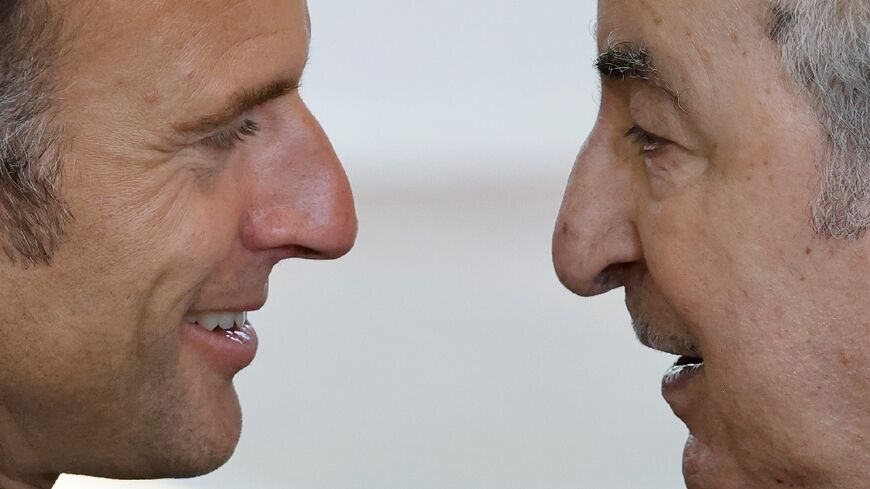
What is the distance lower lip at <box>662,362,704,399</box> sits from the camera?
1.63 m

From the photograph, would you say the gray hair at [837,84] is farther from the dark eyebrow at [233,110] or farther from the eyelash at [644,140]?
the dark eyebrow at [233,110]

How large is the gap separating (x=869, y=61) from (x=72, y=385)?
94cm

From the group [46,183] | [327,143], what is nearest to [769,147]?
[327,143]

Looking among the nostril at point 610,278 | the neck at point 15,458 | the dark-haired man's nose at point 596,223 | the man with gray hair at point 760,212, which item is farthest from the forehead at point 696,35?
the neck at point 15,458

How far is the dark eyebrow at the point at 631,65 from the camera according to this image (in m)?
1.49

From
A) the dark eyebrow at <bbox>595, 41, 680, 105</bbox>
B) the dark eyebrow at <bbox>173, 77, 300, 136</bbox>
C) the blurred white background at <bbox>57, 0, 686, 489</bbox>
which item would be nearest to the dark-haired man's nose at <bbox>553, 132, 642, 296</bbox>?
the dark eyebrow at <bbox>595, 41, 680, 105</bbox>

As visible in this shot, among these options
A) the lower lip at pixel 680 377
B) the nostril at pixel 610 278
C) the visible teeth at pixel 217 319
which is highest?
the visible teeth at pixel 217 319

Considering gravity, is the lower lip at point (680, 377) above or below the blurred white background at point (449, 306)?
below

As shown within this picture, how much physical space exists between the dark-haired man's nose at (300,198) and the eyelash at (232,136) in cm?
4

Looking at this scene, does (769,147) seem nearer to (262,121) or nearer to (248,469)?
(262,121)

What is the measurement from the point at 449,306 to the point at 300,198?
2.41m

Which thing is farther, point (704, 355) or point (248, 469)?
point (248, 469)

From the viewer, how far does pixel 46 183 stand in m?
1.49

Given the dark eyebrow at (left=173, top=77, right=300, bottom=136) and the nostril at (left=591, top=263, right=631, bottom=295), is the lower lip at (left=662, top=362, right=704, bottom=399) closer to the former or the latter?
the nostril at (left=591, top=263, right=631, bottom=295)
